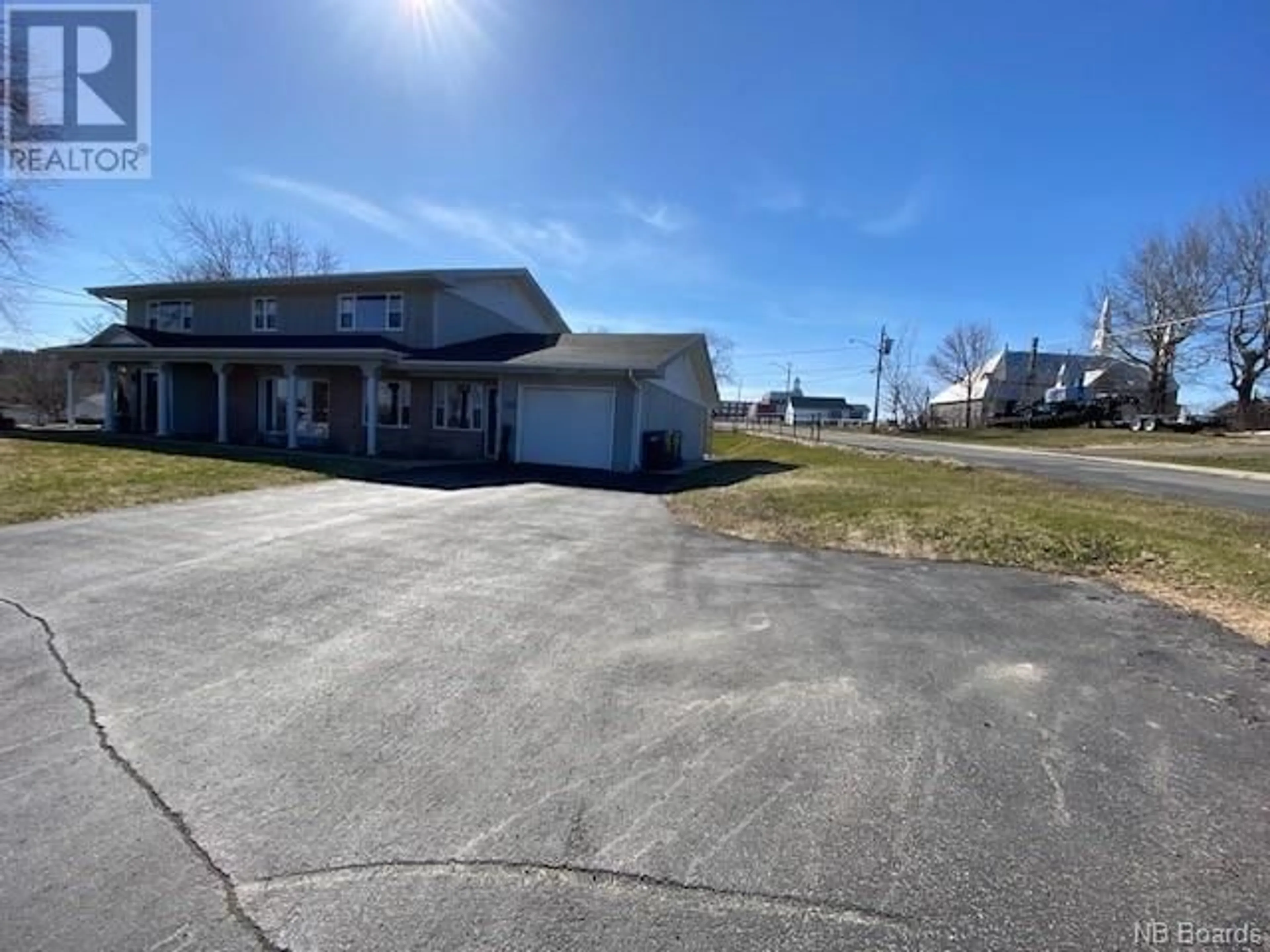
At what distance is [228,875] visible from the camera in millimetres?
2424

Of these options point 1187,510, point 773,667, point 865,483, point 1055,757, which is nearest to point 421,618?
point 773,667

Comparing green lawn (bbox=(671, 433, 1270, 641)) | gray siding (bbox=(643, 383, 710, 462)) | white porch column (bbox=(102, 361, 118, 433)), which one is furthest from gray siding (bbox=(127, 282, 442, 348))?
green lawn (bbox=(671, 433, 1270, 641))

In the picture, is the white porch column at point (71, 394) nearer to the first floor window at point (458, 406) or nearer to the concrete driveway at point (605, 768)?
the first floor window at point (458, 406)

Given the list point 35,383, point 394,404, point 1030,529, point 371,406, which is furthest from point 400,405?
point 35,383

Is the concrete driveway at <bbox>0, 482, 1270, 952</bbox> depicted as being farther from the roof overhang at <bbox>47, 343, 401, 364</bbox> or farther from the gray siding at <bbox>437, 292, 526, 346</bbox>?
the gray siding at <bbox>437, 292, 526, 346</bbox>

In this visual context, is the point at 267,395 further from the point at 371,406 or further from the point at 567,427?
the point at 567,427

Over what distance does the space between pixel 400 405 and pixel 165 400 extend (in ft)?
29.4

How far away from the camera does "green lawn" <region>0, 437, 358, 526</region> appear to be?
32.7 ft

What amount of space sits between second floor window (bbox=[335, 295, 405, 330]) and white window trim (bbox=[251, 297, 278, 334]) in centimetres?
259

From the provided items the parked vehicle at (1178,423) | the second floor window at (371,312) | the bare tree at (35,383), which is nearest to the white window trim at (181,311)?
the second floor window at (371,312)

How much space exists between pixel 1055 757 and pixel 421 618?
14.0ft

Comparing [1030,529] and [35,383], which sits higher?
[35,383]

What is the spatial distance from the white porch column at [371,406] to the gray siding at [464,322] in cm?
243

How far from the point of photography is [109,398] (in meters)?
24.0
